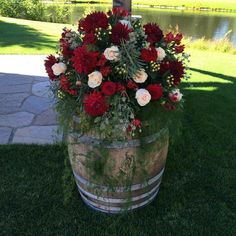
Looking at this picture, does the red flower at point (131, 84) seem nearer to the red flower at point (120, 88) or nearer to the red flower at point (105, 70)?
the red flower at point (120, 88)

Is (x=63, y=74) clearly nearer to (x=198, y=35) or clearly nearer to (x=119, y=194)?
(x=119, y=194)

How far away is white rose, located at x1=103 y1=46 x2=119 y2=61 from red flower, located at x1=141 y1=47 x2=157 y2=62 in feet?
0.62

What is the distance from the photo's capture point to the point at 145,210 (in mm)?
3145

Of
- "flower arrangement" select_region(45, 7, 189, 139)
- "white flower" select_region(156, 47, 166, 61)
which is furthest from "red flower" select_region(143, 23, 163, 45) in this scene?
"white flower" select_region(156, 47, 166, 61)

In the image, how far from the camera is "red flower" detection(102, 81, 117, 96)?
7.98ft

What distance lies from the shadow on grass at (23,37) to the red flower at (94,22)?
7.08 meters

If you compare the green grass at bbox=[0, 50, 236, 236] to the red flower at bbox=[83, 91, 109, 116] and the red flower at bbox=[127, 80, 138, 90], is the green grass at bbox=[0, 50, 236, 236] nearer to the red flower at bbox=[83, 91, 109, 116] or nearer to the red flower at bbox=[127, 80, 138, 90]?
the red flower at bbox=[83, 91, 109, 116]

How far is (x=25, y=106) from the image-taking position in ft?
17.4

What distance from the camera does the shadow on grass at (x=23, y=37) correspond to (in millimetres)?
9734

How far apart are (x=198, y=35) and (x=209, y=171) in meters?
18.4

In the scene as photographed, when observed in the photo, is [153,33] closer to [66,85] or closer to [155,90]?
[155,90]

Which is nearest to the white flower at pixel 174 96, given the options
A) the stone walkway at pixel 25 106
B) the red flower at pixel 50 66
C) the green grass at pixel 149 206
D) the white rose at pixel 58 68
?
the white rose at pixel 58 68

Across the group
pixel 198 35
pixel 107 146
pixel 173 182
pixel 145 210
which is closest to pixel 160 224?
pixel 145 210

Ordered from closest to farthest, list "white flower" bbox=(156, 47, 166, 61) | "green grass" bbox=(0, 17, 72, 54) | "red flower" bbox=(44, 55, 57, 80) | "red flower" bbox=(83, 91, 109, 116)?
"red flower" bbox=(83, 91, 109, 116) → "white flower" bbox=(156, 47, 166, 61) → "red flower" bbox=(44, 55, 57, 80) → "green grass" bbox=(0, 17, 72, 54)
